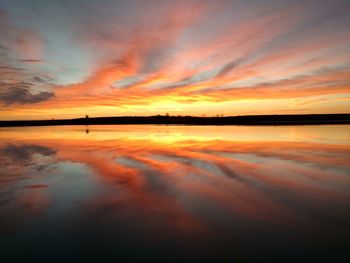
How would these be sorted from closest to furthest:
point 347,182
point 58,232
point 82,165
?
point 58,232 < point 347,182 < point 82,165

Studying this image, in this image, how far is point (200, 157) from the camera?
1234cm

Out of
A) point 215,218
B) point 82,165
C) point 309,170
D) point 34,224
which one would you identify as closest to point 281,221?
point 215,218

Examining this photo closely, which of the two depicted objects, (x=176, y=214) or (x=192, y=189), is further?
(x=192, y=189)

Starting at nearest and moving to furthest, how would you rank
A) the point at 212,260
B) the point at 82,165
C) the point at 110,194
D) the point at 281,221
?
the point at 212,260
the point at 281,221
the point at 110,194
the point at 82,165

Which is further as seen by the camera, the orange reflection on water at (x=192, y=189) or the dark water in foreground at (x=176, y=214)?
the orange reflection on water at (x=192, y=189)

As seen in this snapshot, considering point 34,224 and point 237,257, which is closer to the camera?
point 237,257

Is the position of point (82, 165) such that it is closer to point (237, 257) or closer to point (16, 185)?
point (16, 185)

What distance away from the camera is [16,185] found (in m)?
7.66

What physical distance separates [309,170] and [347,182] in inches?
69.8

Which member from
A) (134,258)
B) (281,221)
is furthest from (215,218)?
(134,258)

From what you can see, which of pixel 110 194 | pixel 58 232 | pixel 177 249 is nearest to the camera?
pixel 177 249

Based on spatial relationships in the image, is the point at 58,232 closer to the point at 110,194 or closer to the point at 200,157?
the point at 110,194

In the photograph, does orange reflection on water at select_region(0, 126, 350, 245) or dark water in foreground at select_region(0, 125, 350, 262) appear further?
orange reflection on water at select_region(0, 126, 350, 245)

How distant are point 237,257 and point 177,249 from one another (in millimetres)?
849
